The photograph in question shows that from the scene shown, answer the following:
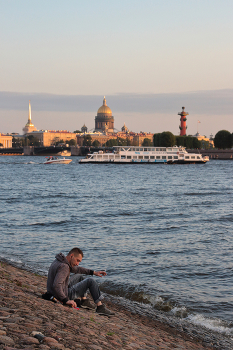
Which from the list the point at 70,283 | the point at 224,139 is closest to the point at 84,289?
the point at 70,283

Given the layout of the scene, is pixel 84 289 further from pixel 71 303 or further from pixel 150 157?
pixel 150 157

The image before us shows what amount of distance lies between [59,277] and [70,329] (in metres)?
1.04

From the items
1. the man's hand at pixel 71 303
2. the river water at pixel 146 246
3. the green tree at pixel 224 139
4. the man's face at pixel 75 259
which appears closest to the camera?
the man's face at pixel 75 259

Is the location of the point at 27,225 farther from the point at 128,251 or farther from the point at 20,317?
the point at 20,317

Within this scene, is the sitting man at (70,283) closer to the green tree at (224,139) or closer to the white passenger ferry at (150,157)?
the white passenger ferry at (150,157)

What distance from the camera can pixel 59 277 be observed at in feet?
21.6

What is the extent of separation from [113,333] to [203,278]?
4985 mm

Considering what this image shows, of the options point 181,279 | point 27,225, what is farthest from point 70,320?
point 27,225

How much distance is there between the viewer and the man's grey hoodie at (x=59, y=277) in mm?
6574

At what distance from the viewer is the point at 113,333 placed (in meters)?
6.09

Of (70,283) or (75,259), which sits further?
(70,283)

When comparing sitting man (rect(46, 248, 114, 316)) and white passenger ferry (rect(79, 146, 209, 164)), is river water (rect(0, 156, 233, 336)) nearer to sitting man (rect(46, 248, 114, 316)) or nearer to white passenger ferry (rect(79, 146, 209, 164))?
sitting man (rect(46, 248, 114, 316))

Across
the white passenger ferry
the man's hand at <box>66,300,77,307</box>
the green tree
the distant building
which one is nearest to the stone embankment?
the man's hand at <box>66,300,77,307</box>

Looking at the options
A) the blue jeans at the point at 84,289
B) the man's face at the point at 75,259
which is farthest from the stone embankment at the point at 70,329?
the man's face at the point at 75,259
